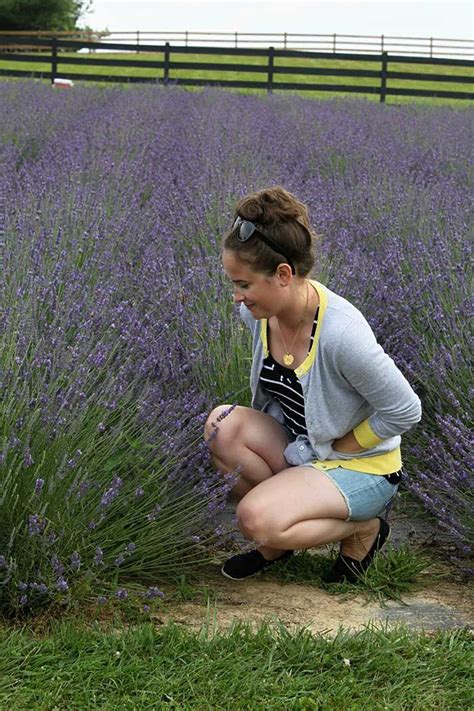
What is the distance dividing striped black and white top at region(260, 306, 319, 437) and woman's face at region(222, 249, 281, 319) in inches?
6.2

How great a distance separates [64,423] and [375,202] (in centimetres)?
362

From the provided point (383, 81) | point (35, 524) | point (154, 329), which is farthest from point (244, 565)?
point (383, 81)

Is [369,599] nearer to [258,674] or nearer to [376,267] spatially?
[258,674]

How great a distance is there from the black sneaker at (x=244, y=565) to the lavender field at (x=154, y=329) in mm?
131

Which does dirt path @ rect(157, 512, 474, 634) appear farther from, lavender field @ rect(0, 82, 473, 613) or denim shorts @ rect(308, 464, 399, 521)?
denim shorts @ rect(308, 464, 399, 521)

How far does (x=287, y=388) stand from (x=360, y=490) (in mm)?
360

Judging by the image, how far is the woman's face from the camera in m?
2.79

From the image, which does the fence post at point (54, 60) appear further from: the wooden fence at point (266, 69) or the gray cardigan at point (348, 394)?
the gray cardigan at point (348, 394)

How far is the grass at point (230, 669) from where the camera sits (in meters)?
2.28

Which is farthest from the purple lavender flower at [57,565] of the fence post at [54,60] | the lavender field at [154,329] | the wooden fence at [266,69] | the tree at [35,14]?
the tree at [35,14]

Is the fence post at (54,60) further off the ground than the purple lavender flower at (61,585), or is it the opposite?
the fence post at (54,60)

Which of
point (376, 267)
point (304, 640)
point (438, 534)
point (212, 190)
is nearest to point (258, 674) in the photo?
point (304, 640)

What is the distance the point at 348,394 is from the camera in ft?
9.49

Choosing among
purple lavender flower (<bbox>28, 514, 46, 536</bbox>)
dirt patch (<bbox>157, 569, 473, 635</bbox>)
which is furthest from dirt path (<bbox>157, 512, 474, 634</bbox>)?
purple lavender flower (<bbox>28, 514, 46, 536</bbox>)
